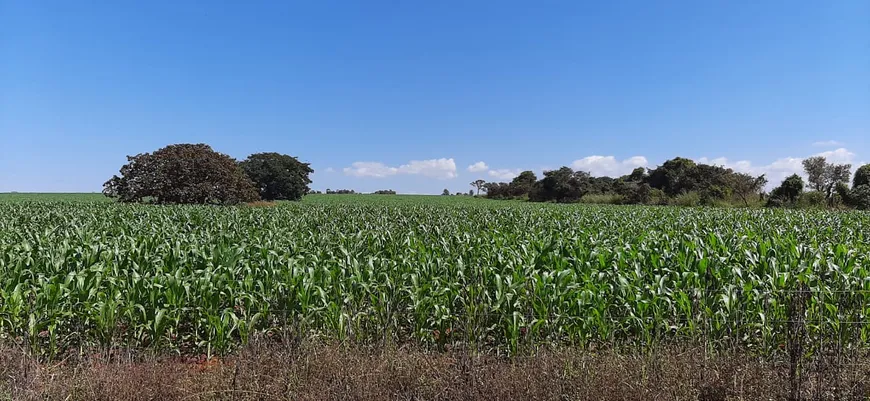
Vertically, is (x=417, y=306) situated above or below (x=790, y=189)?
below

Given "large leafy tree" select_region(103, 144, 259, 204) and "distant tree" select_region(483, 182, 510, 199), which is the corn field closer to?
"large leafy tree" select_region(103, 144, 259, 204)

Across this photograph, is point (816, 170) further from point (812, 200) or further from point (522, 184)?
point (522, 184)

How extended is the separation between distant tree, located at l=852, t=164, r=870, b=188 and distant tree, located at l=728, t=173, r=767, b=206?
7528 millimetres

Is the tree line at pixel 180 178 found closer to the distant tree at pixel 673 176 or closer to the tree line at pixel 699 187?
the tree line at pixel 699 187

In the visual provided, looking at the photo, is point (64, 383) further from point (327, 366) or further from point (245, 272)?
point (245, 272)

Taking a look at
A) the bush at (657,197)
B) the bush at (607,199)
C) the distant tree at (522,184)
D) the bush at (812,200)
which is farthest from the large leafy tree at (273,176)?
the bush at (812,200)

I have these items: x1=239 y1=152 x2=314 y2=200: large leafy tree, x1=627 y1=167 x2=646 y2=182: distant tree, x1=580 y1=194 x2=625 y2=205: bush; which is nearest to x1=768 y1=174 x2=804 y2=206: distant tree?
x1=580 y1=194 x2=625 y2=205: bush

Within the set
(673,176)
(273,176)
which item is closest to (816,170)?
(673,176)

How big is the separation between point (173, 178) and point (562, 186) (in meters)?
56.4

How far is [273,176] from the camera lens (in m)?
67.5

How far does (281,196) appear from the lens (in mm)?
69875

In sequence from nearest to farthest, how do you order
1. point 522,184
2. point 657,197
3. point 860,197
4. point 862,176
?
point 860,197
point 862,176
point 657,197
point 522,184

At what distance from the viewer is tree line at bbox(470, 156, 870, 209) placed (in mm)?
37844

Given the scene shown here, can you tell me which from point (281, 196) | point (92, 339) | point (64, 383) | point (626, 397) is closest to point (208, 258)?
point (92, 339)
